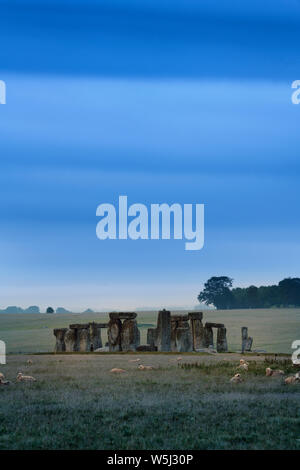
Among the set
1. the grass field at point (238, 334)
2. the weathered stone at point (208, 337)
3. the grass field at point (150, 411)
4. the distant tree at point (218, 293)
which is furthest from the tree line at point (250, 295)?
the grass field at point (150, 411)

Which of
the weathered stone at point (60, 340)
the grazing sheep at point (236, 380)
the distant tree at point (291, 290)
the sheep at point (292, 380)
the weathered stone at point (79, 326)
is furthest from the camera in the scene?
the distant tree at point (291, 290)

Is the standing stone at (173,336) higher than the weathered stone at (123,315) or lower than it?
lower

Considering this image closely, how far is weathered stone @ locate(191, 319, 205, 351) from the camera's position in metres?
51.1

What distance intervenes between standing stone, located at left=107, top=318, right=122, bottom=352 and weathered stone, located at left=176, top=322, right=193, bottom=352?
13.7 feet

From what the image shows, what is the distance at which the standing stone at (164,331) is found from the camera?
48312mm

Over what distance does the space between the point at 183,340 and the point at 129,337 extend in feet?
12.6

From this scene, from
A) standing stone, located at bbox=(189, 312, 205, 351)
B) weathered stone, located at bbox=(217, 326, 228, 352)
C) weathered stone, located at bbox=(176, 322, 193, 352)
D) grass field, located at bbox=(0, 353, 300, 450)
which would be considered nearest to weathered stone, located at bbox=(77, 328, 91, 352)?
weathered stone, located at bbox=(176, 322, 193, 352)

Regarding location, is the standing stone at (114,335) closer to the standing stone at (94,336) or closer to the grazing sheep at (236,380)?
the standing stone at (94,336)

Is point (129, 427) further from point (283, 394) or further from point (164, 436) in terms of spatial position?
point (283, 394)

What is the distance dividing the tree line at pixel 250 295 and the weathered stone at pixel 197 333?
Result: 4351 inches

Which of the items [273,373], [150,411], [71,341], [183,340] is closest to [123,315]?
[183,340]

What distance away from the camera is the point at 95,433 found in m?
16.5

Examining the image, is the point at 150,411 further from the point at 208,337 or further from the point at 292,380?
the point at 208,337

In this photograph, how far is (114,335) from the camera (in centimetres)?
4925
